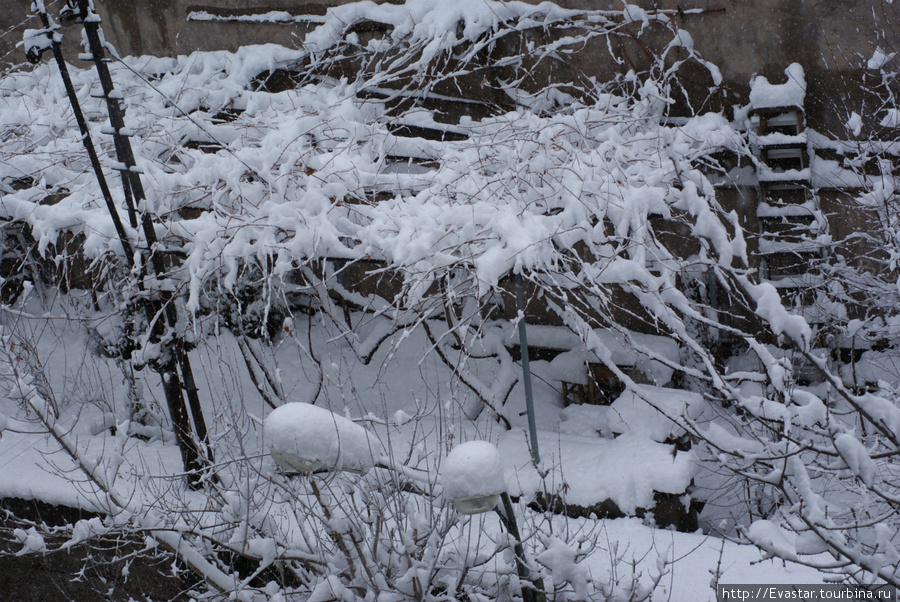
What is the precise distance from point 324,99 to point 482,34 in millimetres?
2002

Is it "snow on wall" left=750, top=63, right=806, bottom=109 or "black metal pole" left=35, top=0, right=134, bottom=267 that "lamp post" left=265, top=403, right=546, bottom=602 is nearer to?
"black metal pole" left=35, top=0, right=134, bottom=267

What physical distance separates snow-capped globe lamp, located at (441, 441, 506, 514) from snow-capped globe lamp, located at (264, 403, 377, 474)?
0.46 meters

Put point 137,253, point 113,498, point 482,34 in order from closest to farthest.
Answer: point 113,498
point 137,253
point 482,34

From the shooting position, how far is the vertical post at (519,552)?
3605mm

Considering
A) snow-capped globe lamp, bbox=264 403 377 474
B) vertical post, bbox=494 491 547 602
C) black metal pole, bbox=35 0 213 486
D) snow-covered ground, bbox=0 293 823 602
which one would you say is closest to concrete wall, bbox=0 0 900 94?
snow-covered ground, bbox=0 293 823 602

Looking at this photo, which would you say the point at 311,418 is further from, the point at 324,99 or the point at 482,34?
the point at 482,34

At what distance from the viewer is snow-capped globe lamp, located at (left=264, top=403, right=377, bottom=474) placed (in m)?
3.05

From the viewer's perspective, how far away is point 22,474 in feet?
24.7

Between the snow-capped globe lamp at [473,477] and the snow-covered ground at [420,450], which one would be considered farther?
the snow-covered ground at [420,450]

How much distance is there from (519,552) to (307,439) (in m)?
1.42

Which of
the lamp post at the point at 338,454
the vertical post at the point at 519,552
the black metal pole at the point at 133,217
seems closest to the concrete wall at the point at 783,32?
the black metal pole at the point at 133,217

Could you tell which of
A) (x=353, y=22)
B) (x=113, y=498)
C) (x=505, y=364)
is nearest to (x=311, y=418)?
(x=113, y=498)

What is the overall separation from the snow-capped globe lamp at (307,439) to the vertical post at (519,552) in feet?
2.67

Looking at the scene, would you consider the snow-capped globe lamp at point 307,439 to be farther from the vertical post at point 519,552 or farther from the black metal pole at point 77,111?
the black metal pole at point 77,111
